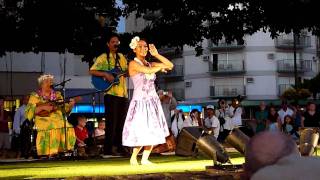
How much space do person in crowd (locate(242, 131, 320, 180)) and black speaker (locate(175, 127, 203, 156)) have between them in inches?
208

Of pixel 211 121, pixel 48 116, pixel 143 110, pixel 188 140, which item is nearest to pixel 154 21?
pixel 211 121

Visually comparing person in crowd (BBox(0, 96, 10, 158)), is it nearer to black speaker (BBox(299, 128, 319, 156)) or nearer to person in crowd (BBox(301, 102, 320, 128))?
black speaker (BBox(299, 128, 319, 156))

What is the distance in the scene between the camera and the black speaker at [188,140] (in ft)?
26.3

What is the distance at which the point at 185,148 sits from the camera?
28.2ft

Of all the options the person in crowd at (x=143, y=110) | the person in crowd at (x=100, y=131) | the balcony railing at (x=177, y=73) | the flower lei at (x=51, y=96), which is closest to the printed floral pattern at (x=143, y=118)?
the person in crowd at (x=143, y=110)

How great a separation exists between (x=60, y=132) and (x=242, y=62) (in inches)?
1767

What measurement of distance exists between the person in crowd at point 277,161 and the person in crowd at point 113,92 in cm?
674

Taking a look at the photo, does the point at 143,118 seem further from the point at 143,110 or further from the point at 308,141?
the point at 308,141

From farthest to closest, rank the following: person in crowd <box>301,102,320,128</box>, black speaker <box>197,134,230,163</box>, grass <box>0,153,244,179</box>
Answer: person in crowd <box>301,102,320,128</box> → black speaker <box>197,134,230,163</box> → grass <box>0,153,244,179</box>

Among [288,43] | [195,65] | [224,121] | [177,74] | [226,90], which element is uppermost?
[288,43]

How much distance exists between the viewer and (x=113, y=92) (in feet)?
31.1

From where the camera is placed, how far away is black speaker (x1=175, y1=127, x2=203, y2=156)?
8023 mm

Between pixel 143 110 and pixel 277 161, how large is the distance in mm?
5953

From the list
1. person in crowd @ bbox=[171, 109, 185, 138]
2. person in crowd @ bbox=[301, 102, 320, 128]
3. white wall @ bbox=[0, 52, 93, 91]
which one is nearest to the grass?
person in crowd @ bbox=[171, 109, 185, 138]
